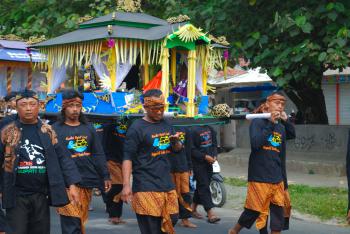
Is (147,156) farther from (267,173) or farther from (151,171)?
(267,173)

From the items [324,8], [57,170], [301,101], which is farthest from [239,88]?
[57,170]

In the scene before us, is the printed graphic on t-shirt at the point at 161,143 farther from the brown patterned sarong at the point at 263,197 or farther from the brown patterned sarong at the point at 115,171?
the brown patterned sarong at the point at 115,171

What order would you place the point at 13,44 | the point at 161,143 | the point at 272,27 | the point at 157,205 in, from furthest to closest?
the point at 13,44, the point at 272,27, the point at 161,143, the point at 157,205

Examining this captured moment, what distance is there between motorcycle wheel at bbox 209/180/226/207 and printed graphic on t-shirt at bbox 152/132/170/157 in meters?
4.24

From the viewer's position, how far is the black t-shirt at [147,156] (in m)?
6.55

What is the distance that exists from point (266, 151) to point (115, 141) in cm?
283

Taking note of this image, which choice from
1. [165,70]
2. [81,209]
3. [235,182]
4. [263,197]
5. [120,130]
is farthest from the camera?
[235,182]

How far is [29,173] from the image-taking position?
223 inches

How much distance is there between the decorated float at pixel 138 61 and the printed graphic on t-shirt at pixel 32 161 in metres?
3.14

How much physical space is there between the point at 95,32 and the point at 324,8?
473 centimetres

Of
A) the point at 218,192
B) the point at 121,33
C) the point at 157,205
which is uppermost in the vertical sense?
the point at 121,33

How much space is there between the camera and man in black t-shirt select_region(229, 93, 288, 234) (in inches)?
291

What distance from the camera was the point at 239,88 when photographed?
2717cm

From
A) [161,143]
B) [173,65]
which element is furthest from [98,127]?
[161,143]
